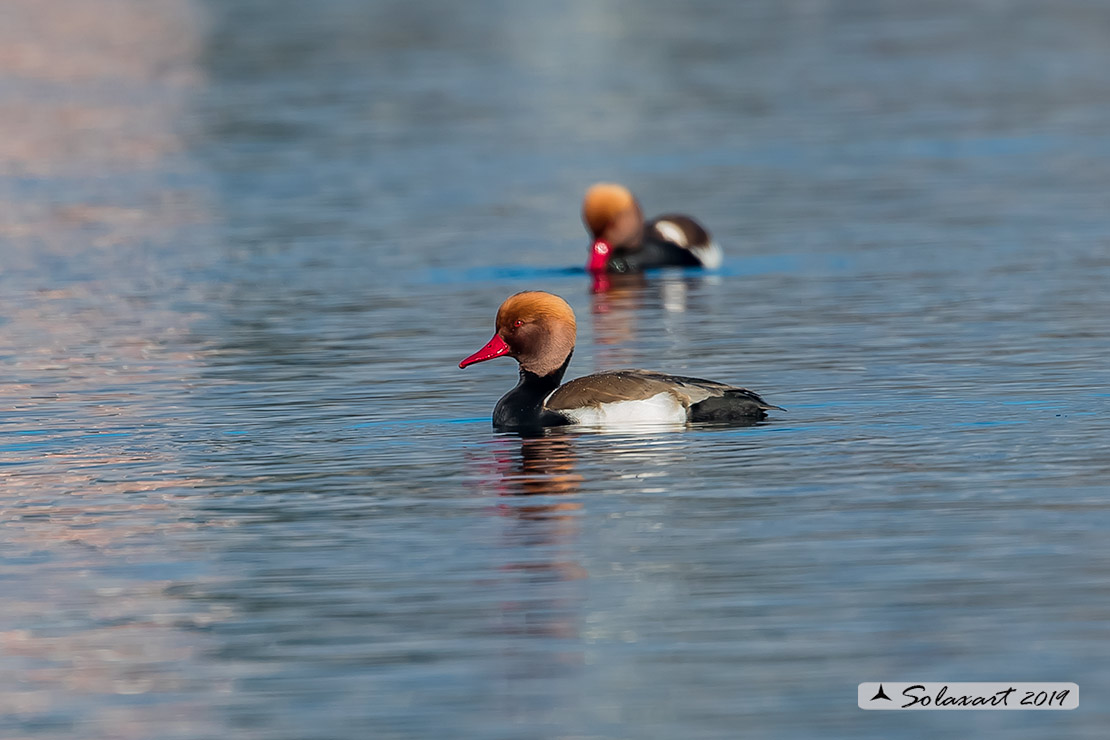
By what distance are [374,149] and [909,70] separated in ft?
55.1

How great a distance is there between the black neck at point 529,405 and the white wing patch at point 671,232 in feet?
32.3

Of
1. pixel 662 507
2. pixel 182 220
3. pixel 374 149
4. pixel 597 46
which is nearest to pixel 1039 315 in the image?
pixel 662 507

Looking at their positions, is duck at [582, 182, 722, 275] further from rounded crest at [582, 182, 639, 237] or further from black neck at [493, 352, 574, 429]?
black neck at [493, 352, 574, 429]

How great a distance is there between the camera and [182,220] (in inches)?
1160

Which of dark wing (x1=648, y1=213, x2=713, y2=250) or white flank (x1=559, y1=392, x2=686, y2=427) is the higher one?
dark wing (x1=648, y1=213, x2=713, y2=250)

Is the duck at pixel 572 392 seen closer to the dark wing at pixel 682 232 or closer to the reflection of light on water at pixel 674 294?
the reflection of light on water at pixel 674 294

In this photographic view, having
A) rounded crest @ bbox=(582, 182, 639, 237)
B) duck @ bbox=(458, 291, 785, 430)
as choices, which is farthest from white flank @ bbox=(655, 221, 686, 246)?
duck @ bbox=(458, 291, 785, 430)

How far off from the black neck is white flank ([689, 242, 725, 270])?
9649 millimetres

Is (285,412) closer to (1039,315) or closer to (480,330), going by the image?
(480,330)

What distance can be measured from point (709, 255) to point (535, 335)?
991 centimetres

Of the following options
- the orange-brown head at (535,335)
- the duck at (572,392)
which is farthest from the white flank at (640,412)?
the orange-brown head at (535,335)

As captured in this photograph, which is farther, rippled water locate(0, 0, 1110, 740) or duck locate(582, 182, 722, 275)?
duck locate(582, 182, 722, 275)

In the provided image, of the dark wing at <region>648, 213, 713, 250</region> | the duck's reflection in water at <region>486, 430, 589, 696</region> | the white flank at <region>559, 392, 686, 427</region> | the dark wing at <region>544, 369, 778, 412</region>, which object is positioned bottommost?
the duck's reflection in water at <region>486, 430, 589, 696</region>

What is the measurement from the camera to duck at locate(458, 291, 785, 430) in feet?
45.6
